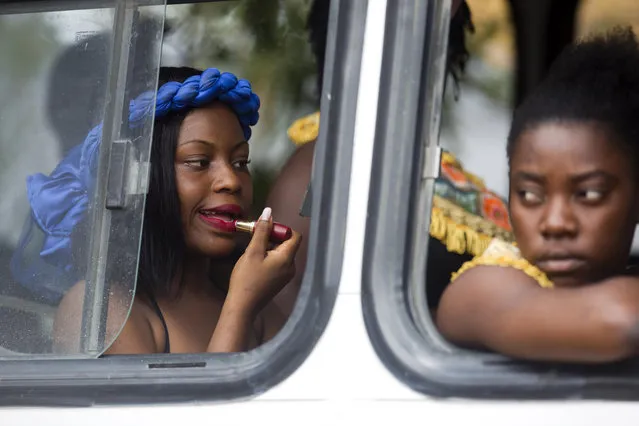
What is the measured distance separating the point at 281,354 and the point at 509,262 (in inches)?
16.6

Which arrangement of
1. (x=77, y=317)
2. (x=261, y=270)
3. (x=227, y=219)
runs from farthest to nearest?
(x=227, y=219)
(x=261, y=270)
(x=77, y=317)

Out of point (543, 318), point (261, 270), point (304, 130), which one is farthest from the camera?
point (304, 130)

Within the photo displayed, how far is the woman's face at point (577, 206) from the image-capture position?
211 centimetres

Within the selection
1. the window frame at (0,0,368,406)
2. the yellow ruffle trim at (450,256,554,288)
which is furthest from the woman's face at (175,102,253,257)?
the yellow ruffle trim at (450,256,554,288)

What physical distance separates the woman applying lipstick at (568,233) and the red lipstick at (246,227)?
1.81ft

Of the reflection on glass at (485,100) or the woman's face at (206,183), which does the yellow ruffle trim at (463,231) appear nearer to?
the reflection on glass at (485,100)

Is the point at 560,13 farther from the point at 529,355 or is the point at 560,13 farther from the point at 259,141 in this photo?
the point at 529,355

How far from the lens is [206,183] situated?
2.84 meters

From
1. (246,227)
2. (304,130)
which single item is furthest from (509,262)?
(304,130)

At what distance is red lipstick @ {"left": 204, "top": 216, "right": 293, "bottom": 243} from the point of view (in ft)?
8.85

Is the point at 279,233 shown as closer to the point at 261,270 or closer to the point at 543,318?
the point at 261,270

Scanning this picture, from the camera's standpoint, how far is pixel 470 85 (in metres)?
2.78

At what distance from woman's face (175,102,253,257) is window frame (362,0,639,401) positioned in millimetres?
890

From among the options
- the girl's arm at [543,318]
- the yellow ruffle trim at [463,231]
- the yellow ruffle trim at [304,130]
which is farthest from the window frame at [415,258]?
the yellow ruffle trim at [304,130]
